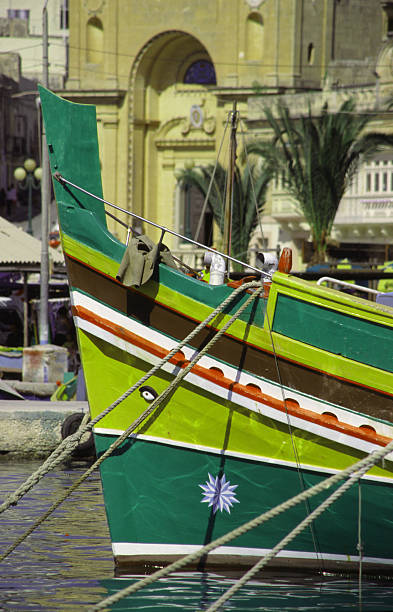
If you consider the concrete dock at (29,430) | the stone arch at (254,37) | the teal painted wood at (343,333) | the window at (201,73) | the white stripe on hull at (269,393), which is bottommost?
the concrete dock at (29,430)

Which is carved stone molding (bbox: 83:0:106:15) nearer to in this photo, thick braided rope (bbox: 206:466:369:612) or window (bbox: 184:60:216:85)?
window (bbox: 184:60:216:85)

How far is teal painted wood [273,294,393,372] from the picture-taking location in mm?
8273

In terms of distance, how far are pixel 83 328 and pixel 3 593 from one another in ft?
6.34

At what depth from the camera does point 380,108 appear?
38.7 m

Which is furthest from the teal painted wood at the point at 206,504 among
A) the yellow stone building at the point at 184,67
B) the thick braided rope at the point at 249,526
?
the yellow stone building at the point at 184,67

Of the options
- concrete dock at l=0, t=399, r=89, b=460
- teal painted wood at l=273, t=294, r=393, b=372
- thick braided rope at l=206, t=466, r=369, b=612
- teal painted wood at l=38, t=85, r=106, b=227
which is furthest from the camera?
concrete dock at l=0, t=399, r=89, b=460

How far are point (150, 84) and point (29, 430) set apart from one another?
38986 mm

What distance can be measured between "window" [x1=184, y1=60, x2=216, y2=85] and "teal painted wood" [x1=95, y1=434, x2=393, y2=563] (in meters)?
45.8

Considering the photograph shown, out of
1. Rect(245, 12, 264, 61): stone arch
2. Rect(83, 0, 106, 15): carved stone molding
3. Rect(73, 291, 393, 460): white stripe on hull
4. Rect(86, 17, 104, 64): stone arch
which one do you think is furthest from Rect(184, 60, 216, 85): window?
Rect(73, 291, 393, 460): white stripe on hull

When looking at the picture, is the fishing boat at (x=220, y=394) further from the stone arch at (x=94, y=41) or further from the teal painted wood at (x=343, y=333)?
the stone arch at (x=94, y=41)

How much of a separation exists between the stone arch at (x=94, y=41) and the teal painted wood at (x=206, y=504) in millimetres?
46087

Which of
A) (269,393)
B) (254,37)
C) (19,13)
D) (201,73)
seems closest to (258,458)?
(269,393)

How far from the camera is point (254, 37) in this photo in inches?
1930

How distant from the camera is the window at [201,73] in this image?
53.2 m
